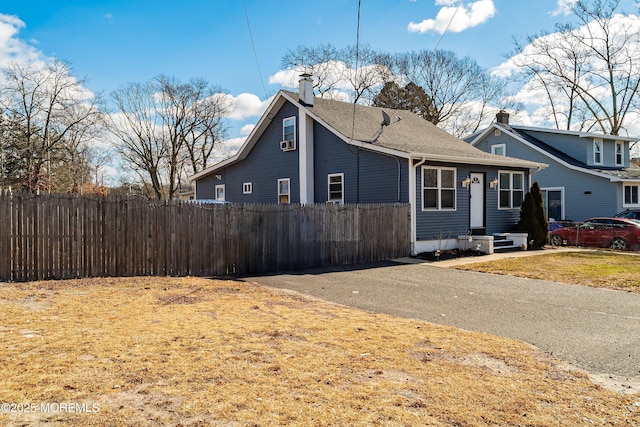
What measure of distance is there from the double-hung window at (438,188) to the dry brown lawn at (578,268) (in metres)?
2.77

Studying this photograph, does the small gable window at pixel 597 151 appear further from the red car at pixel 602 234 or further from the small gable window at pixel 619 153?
the red car at pixel 602 234

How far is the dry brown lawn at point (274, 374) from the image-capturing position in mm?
3396

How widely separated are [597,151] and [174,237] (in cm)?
2488

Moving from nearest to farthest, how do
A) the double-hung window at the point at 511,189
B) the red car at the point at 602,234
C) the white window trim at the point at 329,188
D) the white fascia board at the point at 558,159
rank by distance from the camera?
the red car at the point at 602,234
the white window trim at the point at 329,188
the double-hung window at the point at 511,189
the white fascia board at the point at 558,159

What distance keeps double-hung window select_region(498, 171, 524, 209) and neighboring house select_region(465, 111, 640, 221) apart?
762cm

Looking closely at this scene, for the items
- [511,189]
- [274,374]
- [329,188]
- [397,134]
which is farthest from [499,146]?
[274,374]

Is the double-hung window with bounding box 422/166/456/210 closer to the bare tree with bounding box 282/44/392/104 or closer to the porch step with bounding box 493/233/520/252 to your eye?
the porch step with bounding box 493/233/520/252

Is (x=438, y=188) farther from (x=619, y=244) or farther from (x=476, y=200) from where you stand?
(x=619, y=244)

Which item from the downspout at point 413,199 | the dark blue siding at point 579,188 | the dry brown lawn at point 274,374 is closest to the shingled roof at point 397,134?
the downspout at point 413,199

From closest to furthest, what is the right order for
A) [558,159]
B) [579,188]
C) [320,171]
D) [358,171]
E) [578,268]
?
1. [578,268]
2. [358,171]
3. [320,171]
4. [579,188]
5. [558,159]

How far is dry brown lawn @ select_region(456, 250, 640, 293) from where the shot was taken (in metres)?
10.3

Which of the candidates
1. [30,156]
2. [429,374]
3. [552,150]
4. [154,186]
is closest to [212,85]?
[154,186]

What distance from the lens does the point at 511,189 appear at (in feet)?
61.2

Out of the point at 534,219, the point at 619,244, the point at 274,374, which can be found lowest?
the point at 274,374
